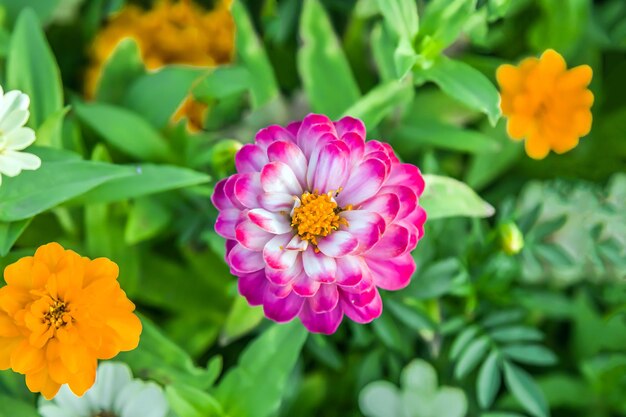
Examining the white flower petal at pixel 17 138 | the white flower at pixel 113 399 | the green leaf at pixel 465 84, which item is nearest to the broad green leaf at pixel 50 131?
the white flower petal at pixel 17 138

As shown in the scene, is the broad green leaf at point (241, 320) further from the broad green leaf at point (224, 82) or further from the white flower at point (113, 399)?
the broad green leaf at point (224, 82)

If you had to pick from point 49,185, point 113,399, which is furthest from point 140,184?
point 113,399

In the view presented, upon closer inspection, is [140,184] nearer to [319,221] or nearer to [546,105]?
[319,221]

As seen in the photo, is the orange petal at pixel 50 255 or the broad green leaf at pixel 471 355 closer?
the orange petal at pixel 50 255

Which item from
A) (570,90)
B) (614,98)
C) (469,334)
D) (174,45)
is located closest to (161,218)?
(174,45)

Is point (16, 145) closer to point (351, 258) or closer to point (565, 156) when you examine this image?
point (351, 258)

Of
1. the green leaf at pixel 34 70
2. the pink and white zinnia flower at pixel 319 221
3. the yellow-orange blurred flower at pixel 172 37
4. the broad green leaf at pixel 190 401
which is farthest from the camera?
the yellow-orange blurred flower at pixel 172 37
